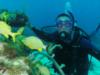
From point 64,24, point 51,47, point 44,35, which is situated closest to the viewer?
point 51,47

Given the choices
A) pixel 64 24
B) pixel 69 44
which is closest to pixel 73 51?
pixel 69 44

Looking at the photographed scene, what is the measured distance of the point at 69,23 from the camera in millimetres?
4797

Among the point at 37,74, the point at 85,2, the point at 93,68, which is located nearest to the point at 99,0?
the point at 85,2

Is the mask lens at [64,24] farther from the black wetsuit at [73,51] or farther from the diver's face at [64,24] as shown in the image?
the black wetsuit at [73,51]

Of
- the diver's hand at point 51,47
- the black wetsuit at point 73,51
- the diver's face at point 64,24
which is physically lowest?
the black wetsuit at point 73,51

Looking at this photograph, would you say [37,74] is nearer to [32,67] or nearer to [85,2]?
[32,67]

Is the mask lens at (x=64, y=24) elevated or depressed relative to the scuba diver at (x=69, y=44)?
elevated

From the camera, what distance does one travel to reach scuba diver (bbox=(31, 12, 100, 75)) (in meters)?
4.68

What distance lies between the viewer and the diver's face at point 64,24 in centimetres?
471

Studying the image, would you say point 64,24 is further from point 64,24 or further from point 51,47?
point 51,47

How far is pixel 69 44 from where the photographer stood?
15.4ft

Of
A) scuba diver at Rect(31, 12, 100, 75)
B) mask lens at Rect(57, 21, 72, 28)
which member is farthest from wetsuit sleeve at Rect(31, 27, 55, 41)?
mask lens at Rect(57, 21, 72, 28)

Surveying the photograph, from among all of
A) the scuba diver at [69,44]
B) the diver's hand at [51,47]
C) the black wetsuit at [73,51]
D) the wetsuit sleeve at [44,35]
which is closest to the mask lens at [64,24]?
the scuba diver at [69,44]

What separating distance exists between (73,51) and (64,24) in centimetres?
50
